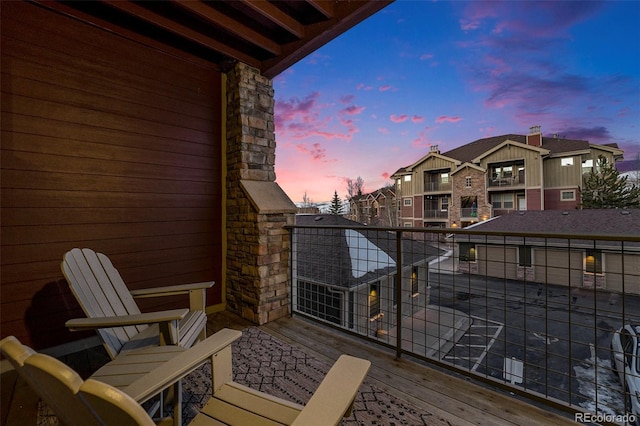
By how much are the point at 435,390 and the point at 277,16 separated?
3508mm

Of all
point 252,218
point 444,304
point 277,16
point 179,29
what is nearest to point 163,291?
point 252,218

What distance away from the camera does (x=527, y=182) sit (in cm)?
1477

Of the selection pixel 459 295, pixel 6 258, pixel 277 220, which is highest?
pixel 277 220

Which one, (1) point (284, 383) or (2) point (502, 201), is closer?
(1) point (284, 383)

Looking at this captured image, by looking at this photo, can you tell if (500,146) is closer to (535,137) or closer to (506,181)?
(535,137)

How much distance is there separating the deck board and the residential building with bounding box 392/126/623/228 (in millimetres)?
16463

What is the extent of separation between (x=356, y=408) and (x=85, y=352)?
2.47m

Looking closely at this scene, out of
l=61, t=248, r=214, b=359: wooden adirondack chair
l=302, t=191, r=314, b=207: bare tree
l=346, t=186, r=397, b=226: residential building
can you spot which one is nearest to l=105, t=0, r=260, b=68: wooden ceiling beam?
l=61, t=248, r=214, b=359: wooden adirondack chair

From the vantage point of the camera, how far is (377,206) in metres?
19.4

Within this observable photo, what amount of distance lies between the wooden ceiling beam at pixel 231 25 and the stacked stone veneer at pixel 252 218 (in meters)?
0.38

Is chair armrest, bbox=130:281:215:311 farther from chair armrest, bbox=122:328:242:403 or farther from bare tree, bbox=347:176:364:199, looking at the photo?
bare tree, bbox=347:176:364:199

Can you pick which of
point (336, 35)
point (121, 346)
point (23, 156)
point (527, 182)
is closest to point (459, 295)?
point (527, 182)

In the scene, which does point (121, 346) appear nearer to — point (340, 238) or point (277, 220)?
point (277, 220)

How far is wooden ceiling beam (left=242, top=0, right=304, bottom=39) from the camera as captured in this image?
2479mm
